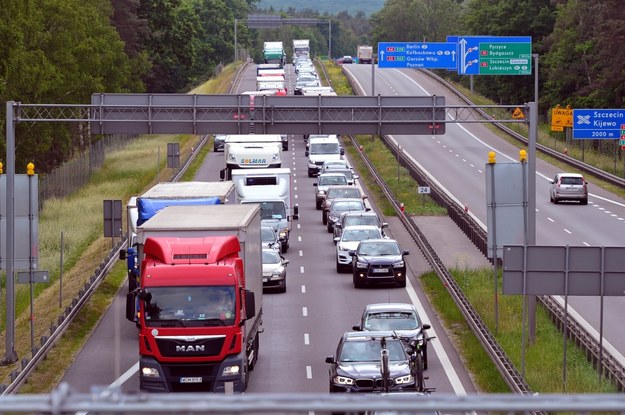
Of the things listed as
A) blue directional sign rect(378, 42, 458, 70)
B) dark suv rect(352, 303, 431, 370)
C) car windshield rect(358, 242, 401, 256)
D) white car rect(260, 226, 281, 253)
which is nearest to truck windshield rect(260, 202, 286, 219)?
white car rect(260, 226, 281, 253)

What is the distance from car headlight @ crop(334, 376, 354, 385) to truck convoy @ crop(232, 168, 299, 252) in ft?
87.4

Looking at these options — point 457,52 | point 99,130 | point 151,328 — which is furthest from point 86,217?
point 151,328

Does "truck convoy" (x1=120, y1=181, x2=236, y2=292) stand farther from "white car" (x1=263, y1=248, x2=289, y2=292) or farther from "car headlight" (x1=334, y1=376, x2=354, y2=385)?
"car headlight" (x1=334, y1=376, x2=354, y2=385)

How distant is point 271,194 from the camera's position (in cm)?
5359

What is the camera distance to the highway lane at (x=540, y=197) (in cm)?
3983

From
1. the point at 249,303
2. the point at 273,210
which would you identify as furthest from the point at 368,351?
the point at 273,210

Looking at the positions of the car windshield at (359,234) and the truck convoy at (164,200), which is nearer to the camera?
the truck convoy at (164,200)

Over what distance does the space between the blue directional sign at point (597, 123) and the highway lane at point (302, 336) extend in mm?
23275

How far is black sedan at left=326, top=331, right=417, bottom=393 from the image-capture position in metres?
25.0

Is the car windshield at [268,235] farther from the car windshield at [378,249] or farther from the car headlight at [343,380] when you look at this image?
the car headlight at [343,380]

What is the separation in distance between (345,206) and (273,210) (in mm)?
6042

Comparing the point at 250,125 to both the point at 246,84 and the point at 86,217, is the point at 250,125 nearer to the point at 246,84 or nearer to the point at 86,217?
the point at 86,217

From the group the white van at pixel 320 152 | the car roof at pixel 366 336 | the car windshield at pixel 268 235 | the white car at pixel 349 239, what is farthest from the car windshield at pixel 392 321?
the white van at pixel 320 152

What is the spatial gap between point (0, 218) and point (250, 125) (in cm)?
1394
